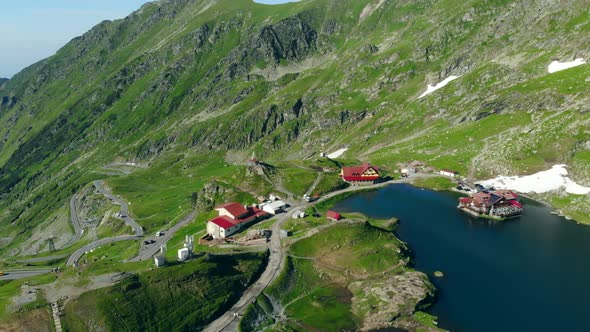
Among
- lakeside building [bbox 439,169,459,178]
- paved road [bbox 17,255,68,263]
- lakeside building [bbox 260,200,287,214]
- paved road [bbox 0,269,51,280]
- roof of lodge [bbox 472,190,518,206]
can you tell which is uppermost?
paved road [bbox 0,269,51,280]

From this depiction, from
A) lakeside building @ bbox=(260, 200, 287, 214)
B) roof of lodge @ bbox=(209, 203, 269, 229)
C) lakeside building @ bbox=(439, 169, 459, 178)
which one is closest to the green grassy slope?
roof of lodge @ bbox=(209, 203, 269, 229)

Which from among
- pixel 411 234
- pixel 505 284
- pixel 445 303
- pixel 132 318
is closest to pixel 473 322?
pixel 445 303

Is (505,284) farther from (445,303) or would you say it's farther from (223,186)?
(223,186)

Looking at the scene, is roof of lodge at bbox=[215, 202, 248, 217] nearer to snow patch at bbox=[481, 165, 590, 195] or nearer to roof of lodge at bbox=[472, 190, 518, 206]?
roof of lodge at bbox=[472, 190, 518, 206]

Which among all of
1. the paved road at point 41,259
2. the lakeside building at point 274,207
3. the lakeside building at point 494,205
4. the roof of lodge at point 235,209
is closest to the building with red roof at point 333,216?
the lakeside building at point 274,207

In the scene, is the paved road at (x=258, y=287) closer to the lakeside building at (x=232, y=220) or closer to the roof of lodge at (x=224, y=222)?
the lakeside building at (x=232, y=220)

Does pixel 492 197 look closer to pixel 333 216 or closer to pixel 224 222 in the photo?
pixel 333 216
